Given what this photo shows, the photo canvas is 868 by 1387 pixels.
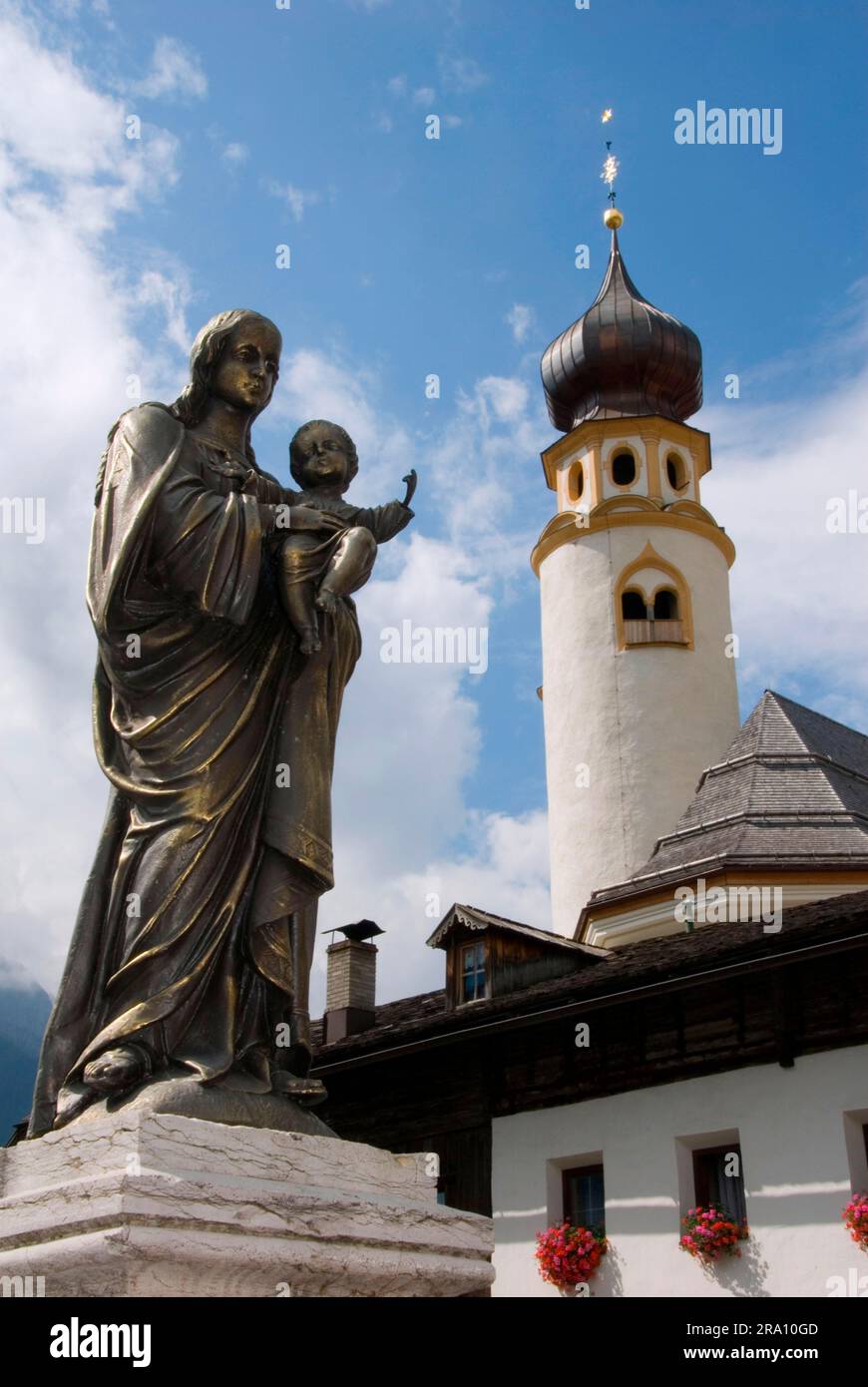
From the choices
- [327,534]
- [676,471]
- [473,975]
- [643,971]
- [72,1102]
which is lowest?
[72,1102]

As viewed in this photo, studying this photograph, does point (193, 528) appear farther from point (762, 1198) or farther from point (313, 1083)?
point (762, 1198)

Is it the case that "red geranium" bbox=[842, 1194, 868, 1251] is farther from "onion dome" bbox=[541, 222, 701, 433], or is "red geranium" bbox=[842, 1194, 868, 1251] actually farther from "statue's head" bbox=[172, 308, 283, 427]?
"onion dome" bbox=[541, 222, 701, 433]

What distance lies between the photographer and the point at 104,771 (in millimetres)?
4809

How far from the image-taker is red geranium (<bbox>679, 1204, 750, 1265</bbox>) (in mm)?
16969

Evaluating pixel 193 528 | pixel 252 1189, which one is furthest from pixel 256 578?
pixel 252 1189

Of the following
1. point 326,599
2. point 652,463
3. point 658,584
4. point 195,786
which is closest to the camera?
point 195,786

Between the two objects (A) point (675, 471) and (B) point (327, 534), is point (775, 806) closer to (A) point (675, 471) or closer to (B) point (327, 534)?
(A) point (675, 471)

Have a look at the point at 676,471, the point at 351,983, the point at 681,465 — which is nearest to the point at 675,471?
the point at 676,471

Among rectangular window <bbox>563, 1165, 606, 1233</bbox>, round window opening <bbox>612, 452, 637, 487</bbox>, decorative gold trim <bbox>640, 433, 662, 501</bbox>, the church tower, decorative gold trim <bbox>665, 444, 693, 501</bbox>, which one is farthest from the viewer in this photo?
decorative gold trim <bbox>665, 444, 693, 501</bbox>

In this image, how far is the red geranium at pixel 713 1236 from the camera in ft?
55.7

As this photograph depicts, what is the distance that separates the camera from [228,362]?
5.23 m

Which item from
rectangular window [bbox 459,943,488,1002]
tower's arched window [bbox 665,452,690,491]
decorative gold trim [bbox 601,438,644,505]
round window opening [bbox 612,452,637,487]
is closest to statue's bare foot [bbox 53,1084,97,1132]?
rectangular window [bbox 459,943,488,1002]

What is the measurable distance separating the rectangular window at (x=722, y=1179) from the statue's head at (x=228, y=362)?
14333 mm

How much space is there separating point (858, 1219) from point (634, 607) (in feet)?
79.4
